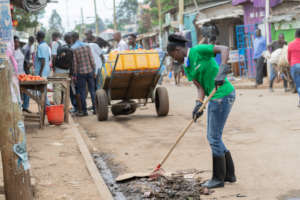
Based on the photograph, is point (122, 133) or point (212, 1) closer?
point (122, 133)

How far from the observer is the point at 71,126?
9.60 meters

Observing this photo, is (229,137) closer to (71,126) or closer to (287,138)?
(287,138)

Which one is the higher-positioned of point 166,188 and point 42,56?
point 42,56

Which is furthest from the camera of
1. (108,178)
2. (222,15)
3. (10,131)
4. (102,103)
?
(222,15)

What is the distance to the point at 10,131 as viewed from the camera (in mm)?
3982

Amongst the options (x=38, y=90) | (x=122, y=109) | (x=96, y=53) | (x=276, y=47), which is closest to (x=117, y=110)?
(x=122, y=109)

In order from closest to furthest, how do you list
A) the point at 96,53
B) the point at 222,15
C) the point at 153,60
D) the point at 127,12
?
the point at 153,60, the point at 96,53, the point at 222,15, the point at 127,12

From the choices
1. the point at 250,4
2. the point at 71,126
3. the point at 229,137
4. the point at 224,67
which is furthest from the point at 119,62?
the point at 250,4

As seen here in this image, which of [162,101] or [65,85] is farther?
[162,101]

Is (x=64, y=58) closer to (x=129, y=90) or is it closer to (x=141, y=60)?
(x=129, y=90)

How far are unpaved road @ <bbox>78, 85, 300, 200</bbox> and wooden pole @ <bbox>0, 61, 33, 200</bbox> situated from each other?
1.84m

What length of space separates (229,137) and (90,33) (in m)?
6.65

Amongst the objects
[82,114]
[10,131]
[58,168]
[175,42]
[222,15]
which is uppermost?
[222,15]

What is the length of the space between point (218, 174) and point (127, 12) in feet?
305
